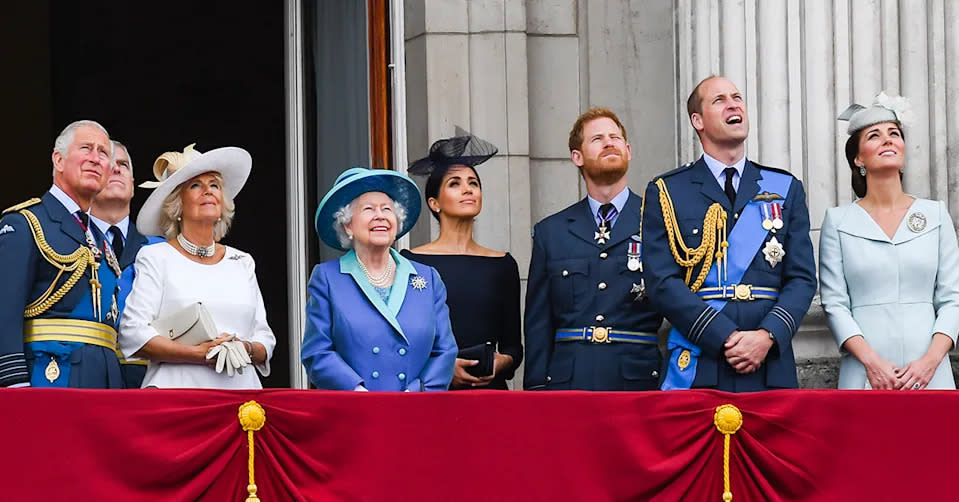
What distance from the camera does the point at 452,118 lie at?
320 inches

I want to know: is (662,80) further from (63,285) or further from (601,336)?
(63,285)

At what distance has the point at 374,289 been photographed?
20.2ft

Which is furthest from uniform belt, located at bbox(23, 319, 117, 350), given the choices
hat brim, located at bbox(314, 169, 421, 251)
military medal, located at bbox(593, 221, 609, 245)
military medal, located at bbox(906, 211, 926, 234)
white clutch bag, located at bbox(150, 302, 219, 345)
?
military medal, located at bbox(906, 211, 926, 234)

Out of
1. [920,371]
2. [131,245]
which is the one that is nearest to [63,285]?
[131,245]

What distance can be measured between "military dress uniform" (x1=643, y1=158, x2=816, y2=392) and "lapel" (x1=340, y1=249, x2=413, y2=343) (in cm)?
88

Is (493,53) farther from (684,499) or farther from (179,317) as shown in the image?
(684,499)

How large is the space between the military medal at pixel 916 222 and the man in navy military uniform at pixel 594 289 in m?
1.00

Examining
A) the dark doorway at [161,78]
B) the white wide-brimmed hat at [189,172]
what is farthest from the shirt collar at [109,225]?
the dark doorway at [161,78]

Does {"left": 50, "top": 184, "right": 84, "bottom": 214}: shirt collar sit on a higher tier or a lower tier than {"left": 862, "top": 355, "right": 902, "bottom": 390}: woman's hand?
higher

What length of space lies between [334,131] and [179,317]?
274 centimetres

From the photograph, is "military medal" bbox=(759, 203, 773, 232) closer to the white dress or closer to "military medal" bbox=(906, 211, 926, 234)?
"military medal" bbox=(906, 211, 926, 234)

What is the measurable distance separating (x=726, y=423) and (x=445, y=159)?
7.24 feet

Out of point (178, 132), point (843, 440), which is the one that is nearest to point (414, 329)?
point (843, 440)

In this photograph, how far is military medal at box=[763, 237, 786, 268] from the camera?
246 inches
